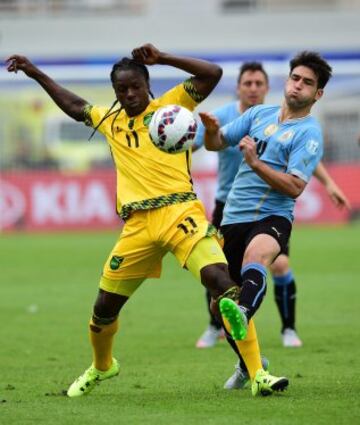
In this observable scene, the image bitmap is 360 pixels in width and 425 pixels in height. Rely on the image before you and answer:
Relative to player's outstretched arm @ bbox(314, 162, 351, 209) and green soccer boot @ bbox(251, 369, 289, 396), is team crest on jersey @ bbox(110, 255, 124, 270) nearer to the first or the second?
green soccer boot @ bbox(251, 369, 289, 396)

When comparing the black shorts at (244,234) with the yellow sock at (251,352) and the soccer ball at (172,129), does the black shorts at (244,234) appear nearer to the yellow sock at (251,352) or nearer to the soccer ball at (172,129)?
the yellow sock at (251,352)

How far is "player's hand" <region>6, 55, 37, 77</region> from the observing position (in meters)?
9.23

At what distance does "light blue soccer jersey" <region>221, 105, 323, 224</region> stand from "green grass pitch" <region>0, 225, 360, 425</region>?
1396 millimetres

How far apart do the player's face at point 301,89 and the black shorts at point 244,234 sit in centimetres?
89

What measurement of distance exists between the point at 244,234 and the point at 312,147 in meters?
0.89

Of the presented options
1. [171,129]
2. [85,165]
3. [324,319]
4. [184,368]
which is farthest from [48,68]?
[171,129]

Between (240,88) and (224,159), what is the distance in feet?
2.50

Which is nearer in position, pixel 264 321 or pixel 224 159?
pixel 224 159

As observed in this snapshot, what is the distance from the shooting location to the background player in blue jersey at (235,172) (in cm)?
1203

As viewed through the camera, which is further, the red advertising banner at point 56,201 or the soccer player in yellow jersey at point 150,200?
the red advertising banner at point 56,201

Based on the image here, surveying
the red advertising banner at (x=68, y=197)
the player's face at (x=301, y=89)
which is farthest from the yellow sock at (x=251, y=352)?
the red advertising banner at (x=68, y=197)

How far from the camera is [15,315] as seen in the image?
15164mm

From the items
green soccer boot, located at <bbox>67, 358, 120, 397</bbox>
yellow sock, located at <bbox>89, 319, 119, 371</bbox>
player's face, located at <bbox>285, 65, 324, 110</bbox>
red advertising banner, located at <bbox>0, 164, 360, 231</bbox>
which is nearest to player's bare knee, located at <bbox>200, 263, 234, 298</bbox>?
yellow sock, located at <bbox>89, 319, 119, 371</bbox>

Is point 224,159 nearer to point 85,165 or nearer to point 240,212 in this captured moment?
point 240,212
